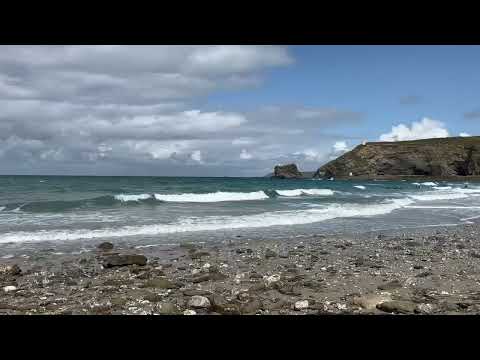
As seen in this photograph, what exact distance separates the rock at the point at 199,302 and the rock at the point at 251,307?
0.55 metres

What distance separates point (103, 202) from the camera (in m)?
27.1

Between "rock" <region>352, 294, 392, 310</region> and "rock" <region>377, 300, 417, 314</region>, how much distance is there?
0.46ft

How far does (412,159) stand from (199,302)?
109 m

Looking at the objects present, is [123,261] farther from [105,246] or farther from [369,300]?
[369,300]

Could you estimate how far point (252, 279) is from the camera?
860cm

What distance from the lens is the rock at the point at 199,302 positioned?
6484 mm

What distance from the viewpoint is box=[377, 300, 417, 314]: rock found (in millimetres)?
5914

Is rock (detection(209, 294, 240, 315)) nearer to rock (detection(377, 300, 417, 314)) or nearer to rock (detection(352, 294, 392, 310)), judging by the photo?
rock (detection(352, 294, 392, 310))

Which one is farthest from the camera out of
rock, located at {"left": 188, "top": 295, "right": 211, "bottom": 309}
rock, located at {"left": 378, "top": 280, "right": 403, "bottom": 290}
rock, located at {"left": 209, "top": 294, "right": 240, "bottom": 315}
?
rock, located at {"left": 378, "top": 280, "right": 403, "bottom": 290}

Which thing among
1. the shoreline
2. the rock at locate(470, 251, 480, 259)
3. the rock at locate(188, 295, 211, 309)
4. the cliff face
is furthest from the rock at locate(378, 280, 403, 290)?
the cliff face

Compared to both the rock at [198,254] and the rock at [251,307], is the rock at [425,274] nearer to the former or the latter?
the rock at [251,307]

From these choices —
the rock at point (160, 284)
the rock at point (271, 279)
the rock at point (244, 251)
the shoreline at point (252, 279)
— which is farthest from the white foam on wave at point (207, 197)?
the rock at point (160, 284)
